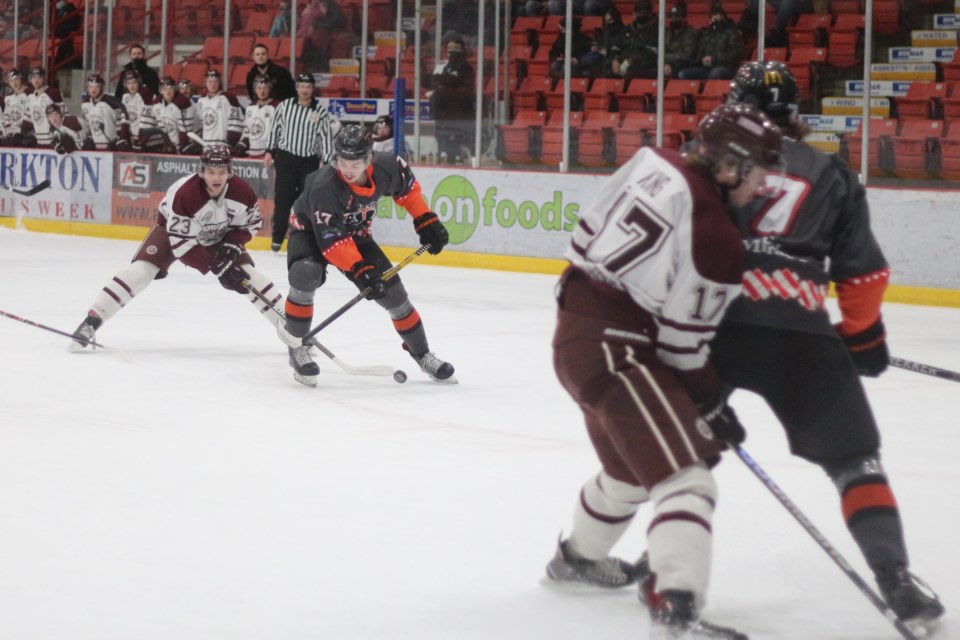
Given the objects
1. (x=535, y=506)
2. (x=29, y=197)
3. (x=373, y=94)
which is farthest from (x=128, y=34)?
(x=535, y=506)

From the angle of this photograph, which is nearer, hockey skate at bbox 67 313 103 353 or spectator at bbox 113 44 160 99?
hockey skate at bbox 67 313 103 353

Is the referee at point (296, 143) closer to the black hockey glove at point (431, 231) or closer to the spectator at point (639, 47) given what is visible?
the spectator at point (639, 47)

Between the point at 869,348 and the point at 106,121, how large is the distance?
418 inches

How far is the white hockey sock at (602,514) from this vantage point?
2.51m

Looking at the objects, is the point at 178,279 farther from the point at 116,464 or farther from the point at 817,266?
the point at 817,266

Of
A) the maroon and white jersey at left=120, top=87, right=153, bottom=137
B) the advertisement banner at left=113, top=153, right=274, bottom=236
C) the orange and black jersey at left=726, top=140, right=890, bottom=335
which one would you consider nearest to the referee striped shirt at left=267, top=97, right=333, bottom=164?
the advertisement banner at left=113, top=153, right=274, bottom=236

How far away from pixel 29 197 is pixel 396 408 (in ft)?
29.6

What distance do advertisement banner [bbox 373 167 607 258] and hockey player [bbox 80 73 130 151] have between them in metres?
3.15

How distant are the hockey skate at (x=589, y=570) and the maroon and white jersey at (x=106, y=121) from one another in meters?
10.1

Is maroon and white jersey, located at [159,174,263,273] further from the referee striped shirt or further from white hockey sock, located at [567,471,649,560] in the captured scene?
the referee striped shirt

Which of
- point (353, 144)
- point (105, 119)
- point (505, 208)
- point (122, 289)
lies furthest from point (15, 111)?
point (353, 144)

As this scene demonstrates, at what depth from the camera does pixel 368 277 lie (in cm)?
496

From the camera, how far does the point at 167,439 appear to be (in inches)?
164

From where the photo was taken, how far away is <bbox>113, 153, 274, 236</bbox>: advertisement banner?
11.6m
